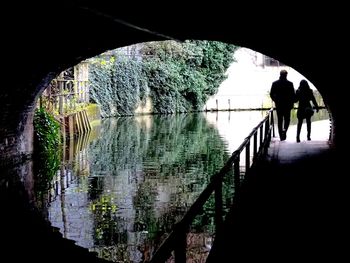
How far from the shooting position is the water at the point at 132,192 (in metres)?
7.74

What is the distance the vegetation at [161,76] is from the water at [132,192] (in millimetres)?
13619

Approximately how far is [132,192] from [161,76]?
91.3ft

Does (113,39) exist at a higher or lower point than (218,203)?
higher

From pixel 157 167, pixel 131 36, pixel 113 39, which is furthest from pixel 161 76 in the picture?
pixel 131 36

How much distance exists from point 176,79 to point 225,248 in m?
33.5

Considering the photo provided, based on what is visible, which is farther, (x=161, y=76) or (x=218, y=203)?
(x=161, y=76)

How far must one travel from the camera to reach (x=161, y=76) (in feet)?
125

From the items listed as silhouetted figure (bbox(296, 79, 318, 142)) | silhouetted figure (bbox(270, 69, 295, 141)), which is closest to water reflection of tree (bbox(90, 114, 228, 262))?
silhouetted figure (bbox(270, 69, 295, 141))

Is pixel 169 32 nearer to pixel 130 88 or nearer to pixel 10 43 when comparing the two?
pixel 10 43

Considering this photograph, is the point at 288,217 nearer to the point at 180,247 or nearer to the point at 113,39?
the point at 180,247

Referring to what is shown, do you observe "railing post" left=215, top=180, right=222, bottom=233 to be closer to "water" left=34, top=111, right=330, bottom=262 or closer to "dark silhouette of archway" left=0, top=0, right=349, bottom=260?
"water" left=34, top=111, right=330, bottom=262

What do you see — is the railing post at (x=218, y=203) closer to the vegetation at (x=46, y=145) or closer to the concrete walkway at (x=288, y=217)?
the concrete walkway at (x=288, y=217)

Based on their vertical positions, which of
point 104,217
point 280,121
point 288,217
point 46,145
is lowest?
point 104,217

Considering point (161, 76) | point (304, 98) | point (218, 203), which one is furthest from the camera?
point (161, 76)
